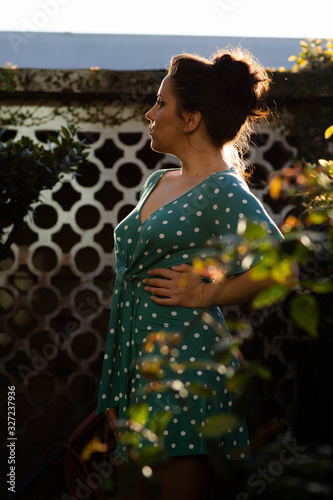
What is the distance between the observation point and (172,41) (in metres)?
4.94

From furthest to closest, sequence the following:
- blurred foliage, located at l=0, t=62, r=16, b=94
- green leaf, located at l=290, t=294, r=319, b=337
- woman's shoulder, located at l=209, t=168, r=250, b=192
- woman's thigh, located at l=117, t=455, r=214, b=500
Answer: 1. blurred foliage, located at l=0, t=62, r=16, b=94
2. woman's shoulder, located at l=209, t=168, r=250, b=192
3. woman's thigh, located at l=117, t=455, r=214, b=500
4. green leaf, located at l=290, t=294, r=319, b=337

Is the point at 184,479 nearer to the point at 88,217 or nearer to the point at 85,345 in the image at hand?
the point at 85,345

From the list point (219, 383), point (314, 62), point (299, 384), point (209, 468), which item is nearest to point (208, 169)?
point (219, 383)

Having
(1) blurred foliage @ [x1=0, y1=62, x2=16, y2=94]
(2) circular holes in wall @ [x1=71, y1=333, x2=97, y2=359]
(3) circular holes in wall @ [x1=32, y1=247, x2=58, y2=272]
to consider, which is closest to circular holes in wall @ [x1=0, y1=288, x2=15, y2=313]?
(3) circular holes in wall @ [x1=32, y1=247, x2=58, y2=272]

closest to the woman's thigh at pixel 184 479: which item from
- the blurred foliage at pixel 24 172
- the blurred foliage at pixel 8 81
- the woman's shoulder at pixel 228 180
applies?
the woman's shoulder at pixel 228 180

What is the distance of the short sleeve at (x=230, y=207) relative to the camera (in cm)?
151

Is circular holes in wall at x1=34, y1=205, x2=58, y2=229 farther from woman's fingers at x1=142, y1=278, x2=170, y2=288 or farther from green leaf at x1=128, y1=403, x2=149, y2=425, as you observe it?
green leaf at x1=128, y1=403, x2=149, y2=425

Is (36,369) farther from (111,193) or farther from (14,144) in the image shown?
(14,144)

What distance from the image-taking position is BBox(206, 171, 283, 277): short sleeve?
151cm

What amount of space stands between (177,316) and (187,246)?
0.62 ft

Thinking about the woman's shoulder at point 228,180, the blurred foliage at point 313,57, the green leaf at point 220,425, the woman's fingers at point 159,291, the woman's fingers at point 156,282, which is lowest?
the green leaf at point 220,425

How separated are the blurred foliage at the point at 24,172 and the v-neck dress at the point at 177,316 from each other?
3.40 feet

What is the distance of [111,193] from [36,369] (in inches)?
46.6

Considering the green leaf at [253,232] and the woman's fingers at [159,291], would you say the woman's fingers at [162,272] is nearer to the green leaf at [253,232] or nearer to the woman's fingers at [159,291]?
the woman's fingers at [159,291]
